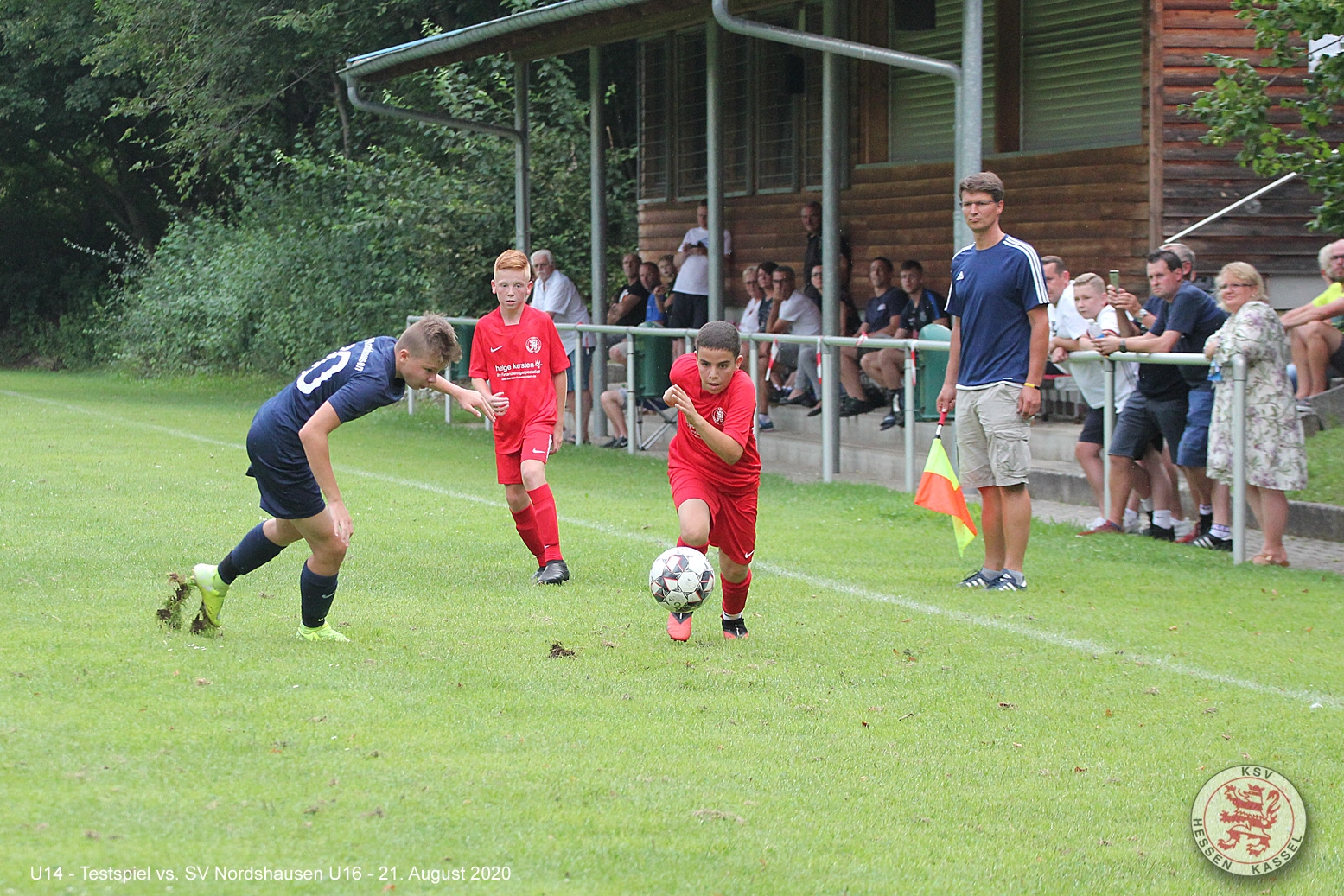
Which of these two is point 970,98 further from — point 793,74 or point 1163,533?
point 793,74

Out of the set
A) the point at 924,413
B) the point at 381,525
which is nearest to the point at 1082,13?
the point at 924,413

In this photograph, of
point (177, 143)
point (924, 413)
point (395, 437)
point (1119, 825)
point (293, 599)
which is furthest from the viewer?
point (177, 143)

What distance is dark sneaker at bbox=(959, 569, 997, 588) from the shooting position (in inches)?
358

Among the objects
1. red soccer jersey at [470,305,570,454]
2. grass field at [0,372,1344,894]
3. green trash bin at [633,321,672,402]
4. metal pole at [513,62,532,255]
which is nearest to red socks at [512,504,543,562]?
grass field at [0,372,1344,894]

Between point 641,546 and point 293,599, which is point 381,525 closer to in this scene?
point 641,546

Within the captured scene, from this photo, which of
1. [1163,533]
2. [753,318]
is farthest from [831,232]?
[1163,533]

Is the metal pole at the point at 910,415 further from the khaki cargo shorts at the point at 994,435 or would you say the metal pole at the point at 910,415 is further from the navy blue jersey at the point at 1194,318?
the khaki cargo shorts at the point at 994,435

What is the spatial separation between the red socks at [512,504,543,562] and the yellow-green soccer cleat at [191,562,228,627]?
2427 millimetres

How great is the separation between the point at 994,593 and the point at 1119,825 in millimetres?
4072

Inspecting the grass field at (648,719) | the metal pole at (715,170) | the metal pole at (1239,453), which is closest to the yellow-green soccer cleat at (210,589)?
the grass field at (648,719)

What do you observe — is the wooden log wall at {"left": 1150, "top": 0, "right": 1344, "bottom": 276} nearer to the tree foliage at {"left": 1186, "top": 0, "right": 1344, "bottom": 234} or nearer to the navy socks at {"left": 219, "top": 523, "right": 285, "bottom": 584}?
the tree foliage at {"left": 1186, "top": 0, "right": 1344, "bottom": 234}

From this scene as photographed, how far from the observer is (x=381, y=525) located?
11.2 metres

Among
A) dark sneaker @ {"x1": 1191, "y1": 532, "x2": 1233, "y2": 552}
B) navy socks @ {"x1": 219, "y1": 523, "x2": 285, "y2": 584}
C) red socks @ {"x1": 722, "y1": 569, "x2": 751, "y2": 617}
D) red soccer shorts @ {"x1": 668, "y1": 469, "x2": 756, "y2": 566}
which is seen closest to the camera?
navy socks @ {"x1": 219, "y1": 523, "x2": 285, "y2": 584}

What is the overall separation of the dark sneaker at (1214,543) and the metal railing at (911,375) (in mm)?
533
